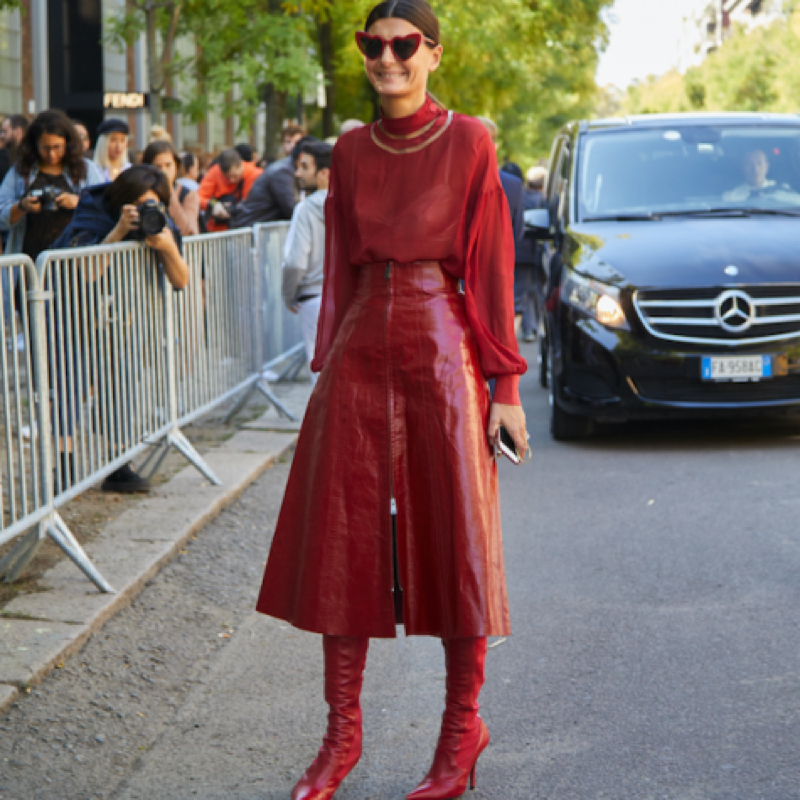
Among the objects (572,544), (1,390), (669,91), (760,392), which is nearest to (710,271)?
(760,392)

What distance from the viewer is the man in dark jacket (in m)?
11.0

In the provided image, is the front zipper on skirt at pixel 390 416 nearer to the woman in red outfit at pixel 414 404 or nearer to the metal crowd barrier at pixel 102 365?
the woman in red outfit at pixel 414 404

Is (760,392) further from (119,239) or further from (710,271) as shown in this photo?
(119,239)

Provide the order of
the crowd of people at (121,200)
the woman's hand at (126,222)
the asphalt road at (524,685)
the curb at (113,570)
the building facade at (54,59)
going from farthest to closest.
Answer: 1. the building facade at (54,59)
2. the crowd of people at (121,200)
3. the woman's hand at (126,222)
4. the curb at (113,570)
5. the asphalt road at (524,685)

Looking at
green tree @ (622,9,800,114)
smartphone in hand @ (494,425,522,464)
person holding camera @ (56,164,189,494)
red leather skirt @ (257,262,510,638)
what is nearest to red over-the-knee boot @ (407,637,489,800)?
red leather skirt @ (257,262,510,638)

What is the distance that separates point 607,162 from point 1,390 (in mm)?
5579

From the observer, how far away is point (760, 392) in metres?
8.01

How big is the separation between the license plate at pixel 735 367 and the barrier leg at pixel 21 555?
14.2ft

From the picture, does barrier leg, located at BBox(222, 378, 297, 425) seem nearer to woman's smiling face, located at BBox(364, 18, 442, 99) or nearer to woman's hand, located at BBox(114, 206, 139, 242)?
woman's hand, located at BBox(114, 206, 139, 242)

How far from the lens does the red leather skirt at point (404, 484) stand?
3.25m

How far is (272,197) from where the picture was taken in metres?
11.0

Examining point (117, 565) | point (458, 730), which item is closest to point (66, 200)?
point (117, 565)

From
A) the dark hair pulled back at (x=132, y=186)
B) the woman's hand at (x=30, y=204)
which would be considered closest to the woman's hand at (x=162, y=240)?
the dark hair pulled back at (x=132, y=186)

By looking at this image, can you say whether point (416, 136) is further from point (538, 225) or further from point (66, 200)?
point (538, 225)
